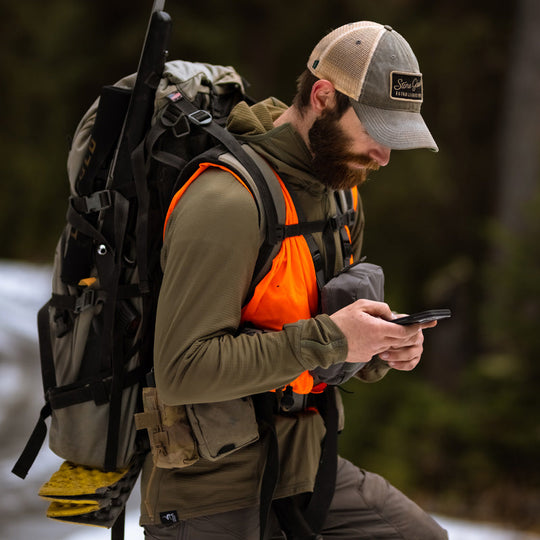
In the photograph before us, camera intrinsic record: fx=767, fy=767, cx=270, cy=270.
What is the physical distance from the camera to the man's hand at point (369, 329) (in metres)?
2.00

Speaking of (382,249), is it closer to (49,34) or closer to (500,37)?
(500,37)

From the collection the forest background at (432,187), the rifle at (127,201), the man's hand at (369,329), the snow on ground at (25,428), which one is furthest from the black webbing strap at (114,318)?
the forest background at (432,187)

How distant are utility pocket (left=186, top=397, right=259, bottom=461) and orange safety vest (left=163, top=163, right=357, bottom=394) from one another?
213 millimetres

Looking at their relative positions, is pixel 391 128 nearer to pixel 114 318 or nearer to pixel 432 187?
pixel 114 318

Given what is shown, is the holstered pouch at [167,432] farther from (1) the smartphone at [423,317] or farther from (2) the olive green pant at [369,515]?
(1) the smartphone at [423,317]

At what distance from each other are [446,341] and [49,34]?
21.3 ft

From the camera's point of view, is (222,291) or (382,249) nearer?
(222,291)

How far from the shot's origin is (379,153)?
219 centimetres

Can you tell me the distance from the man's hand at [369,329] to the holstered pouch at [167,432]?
51cm

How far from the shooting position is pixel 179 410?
217cm

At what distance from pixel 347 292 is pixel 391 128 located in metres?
0.47

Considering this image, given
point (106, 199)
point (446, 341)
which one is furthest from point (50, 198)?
point (106, 199)

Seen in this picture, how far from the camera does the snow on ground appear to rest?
479 cm

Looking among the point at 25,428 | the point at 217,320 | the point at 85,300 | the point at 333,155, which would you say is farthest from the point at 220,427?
the point at 25,428
